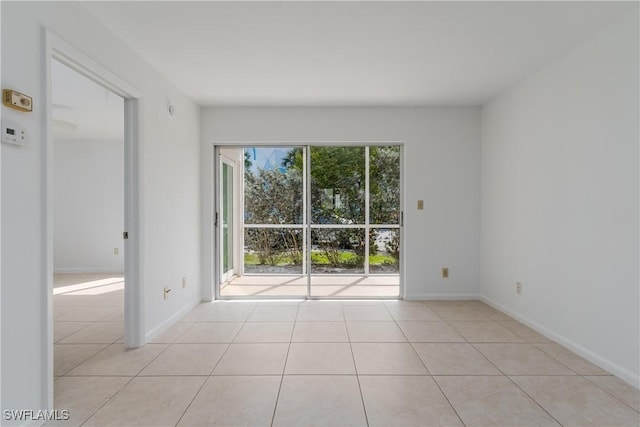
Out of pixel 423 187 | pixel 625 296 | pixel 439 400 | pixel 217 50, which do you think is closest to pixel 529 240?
pixel 625 296

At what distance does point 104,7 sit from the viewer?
2.15 m

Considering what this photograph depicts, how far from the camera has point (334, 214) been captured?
457cm

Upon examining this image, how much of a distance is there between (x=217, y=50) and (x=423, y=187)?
2.75 meters

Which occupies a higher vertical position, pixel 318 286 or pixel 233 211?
pixel 233 211

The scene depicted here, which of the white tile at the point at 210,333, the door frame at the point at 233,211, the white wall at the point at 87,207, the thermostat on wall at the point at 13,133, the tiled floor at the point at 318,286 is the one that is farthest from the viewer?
the white wall at the point at 87,207

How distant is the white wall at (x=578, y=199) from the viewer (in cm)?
222

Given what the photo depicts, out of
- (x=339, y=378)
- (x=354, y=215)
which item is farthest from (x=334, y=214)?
(x=339, y=378)

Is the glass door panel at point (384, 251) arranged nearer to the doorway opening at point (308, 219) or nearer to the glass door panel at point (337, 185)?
the doorway opening at point (308, 219)

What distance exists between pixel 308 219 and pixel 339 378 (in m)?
2.33

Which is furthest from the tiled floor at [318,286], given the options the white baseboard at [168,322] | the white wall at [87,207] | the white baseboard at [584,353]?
the white wall at [87,207]

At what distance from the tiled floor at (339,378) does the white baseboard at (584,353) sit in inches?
2.2

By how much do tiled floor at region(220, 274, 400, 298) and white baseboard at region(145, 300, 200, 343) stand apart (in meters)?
0.70

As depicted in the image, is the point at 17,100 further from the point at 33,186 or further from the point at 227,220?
the point at 227,220

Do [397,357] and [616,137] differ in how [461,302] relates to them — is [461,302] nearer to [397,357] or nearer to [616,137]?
[397,357]
